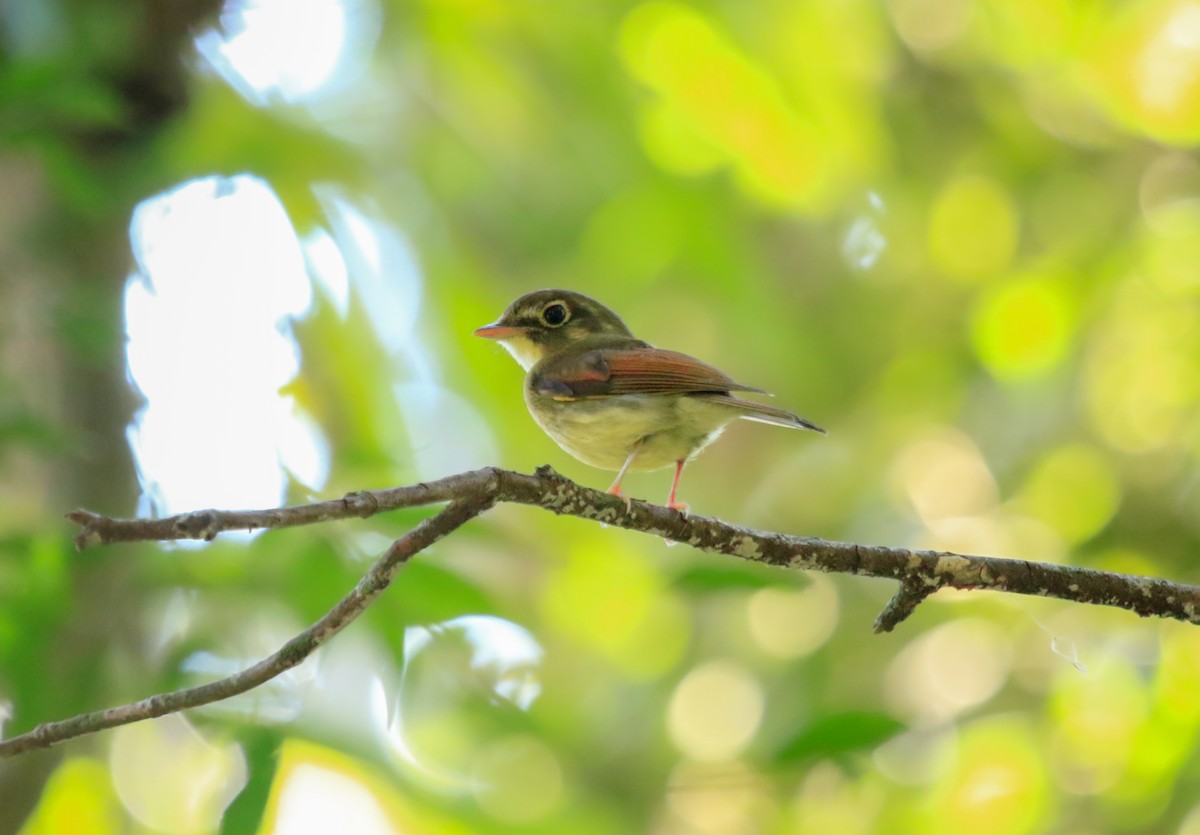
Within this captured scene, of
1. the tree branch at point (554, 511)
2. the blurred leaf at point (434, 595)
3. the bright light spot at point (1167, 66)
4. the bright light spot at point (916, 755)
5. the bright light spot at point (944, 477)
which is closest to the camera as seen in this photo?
the tree branch at point (554, 511)

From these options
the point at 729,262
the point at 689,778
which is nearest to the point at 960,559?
the point at 689,778

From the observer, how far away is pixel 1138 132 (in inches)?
253

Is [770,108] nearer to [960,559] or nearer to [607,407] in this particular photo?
[607,407]

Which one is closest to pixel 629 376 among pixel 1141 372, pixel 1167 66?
pixel 1141 372

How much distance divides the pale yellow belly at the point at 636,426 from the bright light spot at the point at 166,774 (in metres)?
1.75

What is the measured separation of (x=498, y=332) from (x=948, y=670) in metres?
3.18

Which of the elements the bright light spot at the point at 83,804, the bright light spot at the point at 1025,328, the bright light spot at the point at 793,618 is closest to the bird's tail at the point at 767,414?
the bright light spot at the point at 83,804

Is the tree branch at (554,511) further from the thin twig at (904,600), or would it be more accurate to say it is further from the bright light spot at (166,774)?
the bright light spot at (166,774)

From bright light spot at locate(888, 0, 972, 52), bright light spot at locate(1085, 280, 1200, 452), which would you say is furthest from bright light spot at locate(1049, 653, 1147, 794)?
bright light spot at locate(888, 0, 972, 52)

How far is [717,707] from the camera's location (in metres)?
6.38

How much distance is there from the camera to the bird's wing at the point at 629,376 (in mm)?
3854

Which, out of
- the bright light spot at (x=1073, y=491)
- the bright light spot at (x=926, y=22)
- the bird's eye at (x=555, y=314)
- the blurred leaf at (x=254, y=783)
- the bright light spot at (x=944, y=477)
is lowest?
the blurred leaf at (x=254, y=783)

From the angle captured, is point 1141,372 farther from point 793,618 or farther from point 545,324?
point 545,324

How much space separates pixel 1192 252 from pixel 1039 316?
85 centimetres
